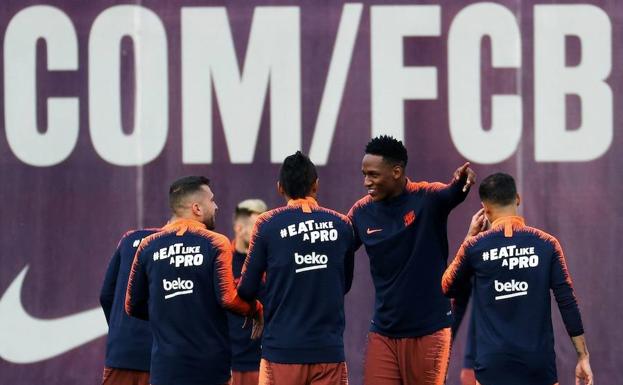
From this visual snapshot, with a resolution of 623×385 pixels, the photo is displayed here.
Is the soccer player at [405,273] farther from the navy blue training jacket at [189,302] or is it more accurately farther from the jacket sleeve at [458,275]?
the navy blue training jacket at [189,302]

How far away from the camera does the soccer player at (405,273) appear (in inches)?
256

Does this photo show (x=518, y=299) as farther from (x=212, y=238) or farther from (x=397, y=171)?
(x=212, y=238)

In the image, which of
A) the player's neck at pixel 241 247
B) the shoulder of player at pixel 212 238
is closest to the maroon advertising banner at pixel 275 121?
the player's neck at pixel 241 247

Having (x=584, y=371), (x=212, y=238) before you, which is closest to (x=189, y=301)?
(x=212, y=238)

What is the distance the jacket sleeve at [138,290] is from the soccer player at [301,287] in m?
0.51

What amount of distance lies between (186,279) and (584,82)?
406 centimetres

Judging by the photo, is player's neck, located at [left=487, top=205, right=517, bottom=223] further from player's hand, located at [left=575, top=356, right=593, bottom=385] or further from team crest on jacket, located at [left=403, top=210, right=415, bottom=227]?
player's hand, located at [left=575, top=356, right=593, bottom=385]

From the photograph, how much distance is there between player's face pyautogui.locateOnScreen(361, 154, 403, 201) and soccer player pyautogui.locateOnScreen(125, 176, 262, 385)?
94cm

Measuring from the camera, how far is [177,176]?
29.5 feet

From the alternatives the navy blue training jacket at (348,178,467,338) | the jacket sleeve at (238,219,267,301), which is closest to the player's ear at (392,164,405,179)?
the navy blue training jacket at (348,178,467,338)

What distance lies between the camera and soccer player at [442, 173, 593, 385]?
609 centimetres

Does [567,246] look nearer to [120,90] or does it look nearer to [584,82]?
[584,82]

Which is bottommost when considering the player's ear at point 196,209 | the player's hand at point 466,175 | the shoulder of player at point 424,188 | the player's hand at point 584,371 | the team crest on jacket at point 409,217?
the player's hand at point 584,371

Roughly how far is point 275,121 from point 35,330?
2.37 m
